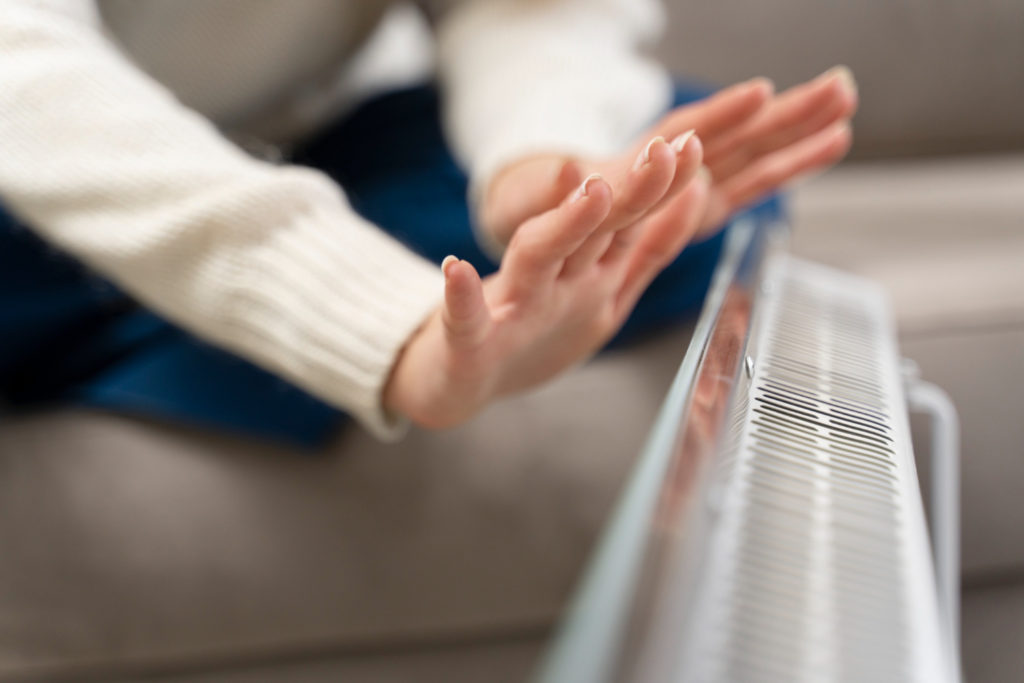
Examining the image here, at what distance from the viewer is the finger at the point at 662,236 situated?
34 cm

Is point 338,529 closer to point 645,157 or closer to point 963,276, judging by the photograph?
point 645,157

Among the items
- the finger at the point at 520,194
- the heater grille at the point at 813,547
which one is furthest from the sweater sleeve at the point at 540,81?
the heater grille at the point at 813,547

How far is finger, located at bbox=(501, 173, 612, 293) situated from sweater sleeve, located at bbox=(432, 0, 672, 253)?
0.50 ft

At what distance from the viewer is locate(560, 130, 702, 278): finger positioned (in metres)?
0.25

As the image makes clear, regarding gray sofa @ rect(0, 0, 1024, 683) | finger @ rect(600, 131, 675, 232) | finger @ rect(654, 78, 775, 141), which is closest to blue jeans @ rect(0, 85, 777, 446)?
gray sofa @ rect(0, 0, 1024, 683)

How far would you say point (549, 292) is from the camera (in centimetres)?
30

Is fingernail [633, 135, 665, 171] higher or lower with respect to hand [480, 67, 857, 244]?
lower

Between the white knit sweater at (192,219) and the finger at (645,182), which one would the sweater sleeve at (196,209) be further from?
the finger at (645,182)

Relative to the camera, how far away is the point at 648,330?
1.62ft

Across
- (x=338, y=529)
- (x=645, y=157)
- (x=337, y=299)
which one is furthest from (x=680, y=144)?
(x=338, y=529)

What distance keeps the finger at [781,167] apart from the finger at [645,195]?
0.14 metres

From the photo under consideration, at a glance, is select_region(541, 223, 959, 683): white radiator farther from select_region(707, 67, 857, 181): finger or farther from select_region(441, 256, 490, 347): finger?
select_region(707, 67, 857, 181): finger

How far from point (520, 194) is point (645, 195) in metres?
0.13

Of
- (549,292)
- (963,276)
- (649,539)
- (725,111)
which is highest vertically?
(963,276)
